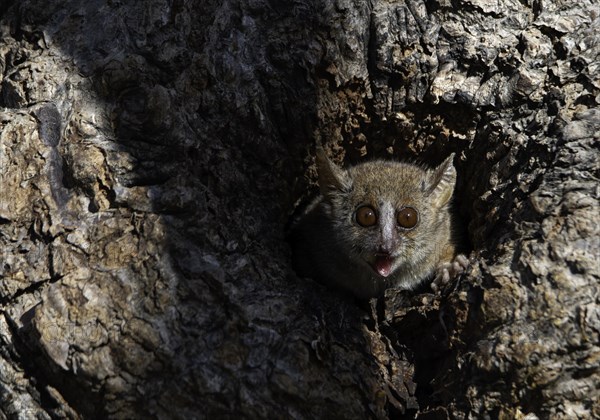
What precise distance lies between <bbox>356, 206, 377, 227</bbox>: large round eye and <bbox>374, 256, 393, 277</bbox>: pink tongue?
0.90ft

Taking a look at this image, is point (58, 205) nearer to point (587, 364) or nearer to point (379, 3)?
point (379, 3)

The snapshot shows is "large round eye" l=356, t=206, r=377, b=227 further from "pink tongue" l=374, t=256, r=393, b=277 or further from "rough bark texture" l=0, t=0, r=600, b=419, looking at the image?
"rough bark texture" l=0, t=0, r=600, b=419

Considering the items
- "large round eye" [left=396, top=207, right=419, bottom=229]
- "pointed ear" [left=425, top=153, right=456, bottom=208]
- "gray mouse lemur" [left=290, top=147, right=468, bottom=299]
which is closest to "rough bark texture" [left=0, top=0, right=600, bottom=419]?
"pointed ear" [left=425, top=153, right=456, bottom=208]

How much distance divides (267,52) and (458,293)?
1.93 metres

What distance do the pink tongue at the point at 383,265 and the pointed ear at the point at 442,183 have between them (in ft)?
2.09

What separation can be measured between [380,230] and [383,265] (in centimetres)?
25

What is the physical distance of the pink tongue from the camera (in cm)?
487

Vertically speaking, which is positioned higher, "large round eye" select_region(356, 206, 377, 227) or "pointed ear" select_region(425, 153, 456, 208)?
"pointed ear" select_region(425, 153, 456, 208)

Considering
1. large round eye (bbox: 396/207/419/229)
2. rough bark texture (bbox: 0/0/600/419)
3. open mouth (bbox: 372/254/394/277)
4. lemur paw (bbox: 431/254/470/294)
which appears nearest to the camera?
rough bark texture (bbox: 0/0/600/419)

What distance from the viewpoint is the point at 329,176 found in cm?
507

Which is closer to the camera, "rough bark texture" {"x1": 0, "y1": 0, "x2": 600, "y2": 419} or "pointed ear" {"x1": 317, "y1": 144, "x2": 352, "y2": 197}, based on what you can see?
"rough bark texture" {"x1": 0, "y1": 0, "x2": 600, "y2": 419}

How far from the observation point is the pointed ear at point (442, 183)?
493 cm

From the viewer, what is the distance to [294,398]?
133 inches

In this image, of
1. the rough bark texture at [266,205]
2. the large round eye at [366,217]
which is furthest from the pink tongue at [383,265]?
the rough bark texture at [266,205]
